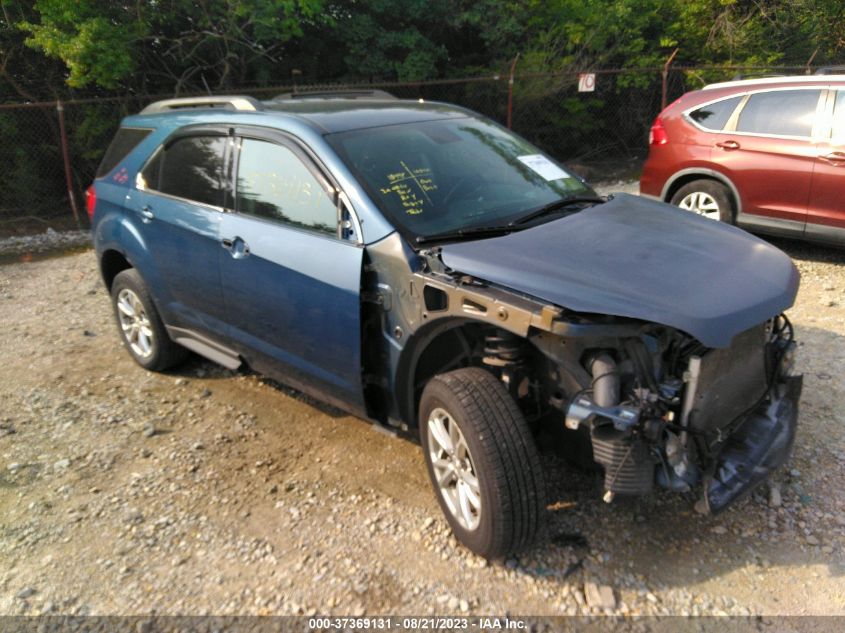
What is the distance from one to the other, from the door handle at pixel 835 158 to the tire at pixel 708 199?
3.08 feet

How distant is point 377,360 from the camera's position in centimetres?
330

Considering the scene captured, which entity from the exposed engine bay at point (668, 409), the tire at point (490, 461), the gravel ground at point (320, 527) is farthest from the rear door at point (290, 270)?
the exposed engine bay at point (668, 409)

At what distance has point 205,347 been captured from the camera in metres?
4.33

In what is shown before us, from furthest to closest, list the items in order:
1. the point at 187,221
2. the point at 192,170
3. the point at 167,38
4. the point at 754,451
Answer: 1. the point at 167,38
2. the point at 192,170
3. the point at 187,221
4. the point at 754,451

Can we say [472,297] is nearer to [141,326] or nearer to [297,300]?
[297,300]

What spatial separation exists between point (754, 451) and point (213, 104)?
3.82 metres

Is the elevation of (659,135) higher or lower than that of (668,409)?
higher

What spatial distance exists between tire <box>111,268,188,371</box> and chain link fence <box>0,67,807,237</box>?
189 inches

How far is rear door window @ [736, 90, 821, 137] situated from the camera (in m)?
6.38

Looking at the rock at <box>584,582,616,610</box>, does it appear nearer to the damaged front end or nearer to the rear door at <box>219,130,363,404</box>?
the damaged front end

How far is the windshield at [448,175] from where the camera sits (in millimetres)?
3297

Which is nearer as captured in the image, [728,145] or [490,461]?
[490,461]

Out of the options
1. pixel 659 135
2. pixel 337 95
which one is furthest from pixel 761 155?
pixel 337 95

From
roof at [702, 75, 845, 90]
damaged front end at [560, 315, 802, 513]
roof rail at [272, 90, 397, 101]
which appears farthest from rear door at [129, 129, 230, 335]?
roof at [702, 75, 845, 90]
